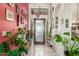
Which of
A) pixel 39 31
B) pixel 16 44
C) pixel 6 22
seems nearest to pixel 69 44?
pixel 39 31

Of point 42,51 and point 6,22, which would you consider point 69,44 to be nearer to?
point 42,51

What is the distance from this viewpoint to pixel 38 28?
9.55ft

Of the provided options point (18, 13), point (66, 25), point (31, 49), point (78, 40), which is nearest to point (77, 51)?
point (78, 40)

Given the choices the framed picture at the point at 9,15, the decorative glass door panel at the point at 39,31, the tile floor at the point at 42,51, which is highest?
the framed picture at the point at 9,15

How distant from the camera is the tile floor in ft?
9.23

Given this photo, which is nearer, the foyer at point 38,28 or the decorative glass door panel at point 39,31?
the foyer at point 38,28

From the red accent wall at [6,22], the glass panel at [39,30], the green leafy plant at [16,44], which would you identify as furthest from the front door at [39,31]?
the red accent wall at [6,22]

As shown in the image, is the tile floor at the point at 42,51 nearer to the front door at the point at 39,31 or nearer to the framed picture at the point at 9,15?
the front door at the point at 39,31

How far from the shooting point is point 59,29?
285cm

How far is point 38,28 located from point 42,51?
458 mm

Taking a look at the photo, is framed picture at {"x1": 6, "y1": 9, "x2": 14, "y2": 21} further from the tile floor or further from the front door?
the tile floor

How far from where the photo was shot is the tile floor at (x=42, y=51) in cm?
281

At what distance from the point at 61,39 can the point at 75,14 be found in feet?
1.77

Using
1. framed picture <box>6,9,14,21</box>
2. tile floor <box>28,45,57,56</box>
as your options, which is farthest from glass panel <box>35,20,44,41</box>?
framed picture <box>6,9,14,21</box>
